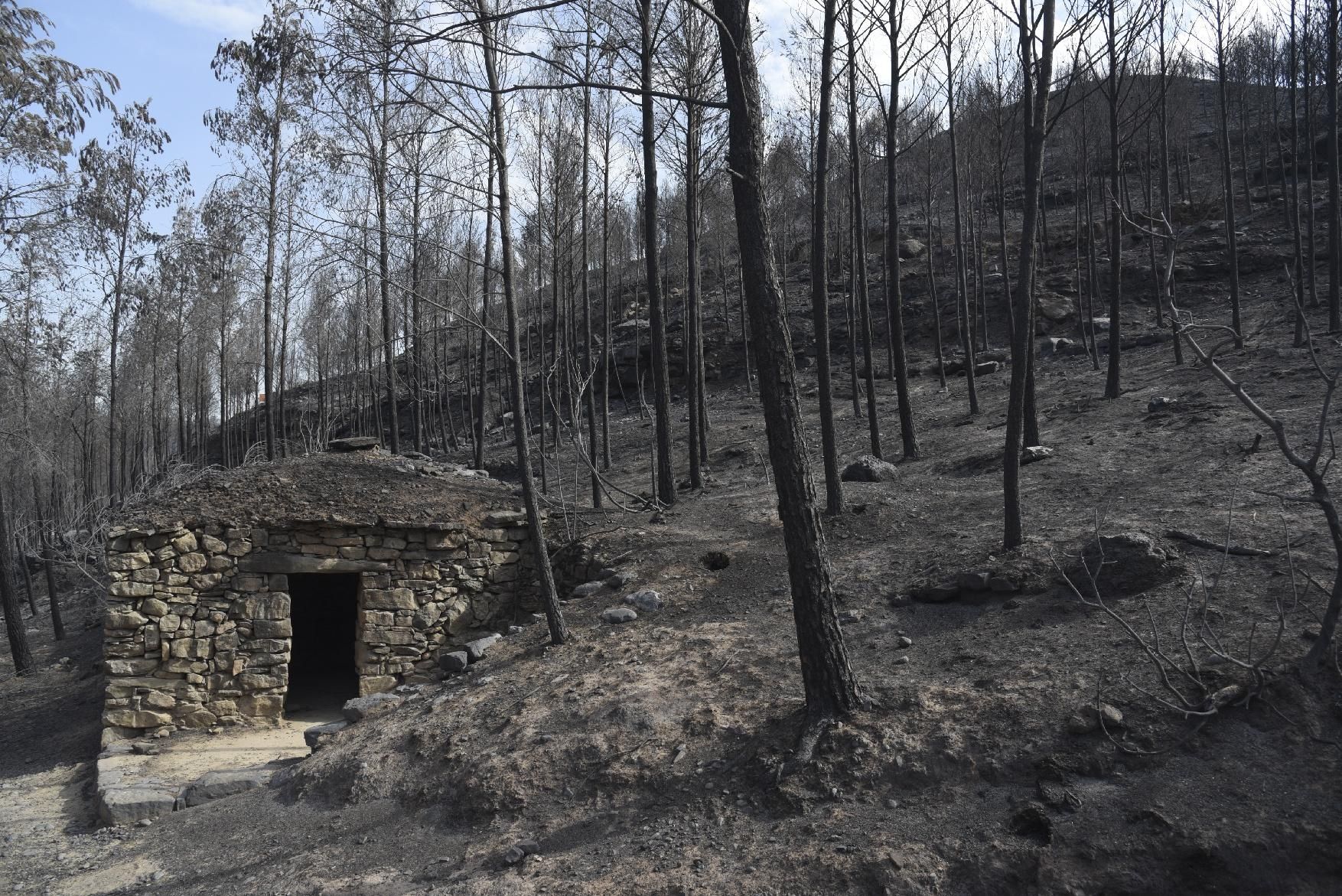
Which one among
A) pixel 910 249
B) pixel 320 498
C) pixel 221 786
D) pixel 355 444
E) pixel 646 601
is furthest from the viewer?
pixel 910 249

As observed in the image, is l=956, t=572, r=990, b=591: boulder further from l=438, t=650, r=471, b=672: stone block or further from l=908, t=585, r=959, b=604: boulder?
l=438, t=650, r=471, b=672: stone block

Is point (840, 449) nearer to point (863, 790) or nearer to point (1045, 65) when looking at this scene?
point (1045, 65)

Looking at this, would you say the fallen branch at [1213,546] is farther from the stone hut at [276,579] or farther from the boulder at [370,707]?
the stone hut at [276,579]

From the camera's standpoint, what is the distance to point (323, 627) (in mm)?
13648

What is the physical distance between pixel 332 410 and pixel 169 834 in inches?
1304

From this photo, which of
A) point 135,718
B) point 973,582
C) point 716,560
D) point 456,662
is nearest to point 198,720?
point 135,718

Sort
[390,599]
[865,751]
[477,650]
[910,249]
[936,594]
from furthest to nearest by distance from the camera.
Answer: [910,249] → [390,599] → [477,650] → [936,594] → [865,751]

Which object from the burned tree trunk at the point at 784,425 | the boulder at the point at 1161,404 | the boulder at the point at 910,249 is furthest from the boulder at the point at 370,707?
the boulder at the point at 910,249

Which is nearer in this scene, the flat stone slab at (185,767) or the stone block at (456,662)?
the flat stone slab at (185,767)

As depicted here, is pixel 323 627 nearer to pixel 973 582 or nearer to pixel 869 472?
pixel 869 472

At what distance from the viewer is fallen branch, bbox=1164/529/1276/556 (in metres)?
6.26

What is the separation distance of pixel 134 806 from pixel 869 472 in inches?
366

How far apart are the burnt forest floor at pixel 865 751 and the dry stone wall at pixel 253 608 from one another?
1364 millimetres

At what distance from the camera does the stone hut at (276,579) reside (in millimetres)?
9875
